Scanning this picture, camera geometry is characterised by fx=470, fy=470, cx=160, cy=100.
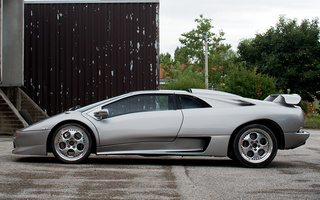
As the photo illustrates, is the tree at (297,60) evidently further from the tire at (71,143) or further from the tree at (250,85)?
the tire at (71,143)

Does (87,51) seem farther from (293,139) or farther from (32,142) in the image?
(293,139)

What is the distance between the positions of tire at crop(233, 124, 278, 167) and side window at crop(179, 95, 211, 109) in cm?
74

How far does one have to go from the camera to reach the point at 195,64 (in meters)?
59.3

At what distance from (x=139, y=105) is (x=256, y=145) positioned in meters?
1.92

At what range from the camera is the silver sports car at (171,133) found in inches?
285

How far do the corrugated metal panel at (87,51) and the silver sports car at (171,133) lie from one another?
10.1 meters

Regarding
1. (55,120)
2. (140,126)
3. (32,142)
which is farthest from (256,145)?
(32,142)

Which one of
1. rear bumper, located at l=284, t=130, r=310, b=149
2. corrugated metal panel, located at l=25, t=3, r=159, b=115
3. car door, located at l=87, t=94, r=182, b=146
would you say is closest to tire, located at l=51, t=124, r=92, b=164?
car door, located at l=87, t=94, r=182, b=146

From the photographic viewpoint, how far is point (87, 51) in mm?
17797

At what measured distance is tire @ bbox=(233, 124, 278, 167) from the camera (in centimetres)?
720

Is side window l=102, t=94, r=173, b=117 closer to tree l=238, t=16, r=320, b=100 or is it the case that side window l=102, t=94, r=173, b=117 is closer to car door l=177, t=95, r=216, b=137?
car door l=177, t=95, r=216, b=137

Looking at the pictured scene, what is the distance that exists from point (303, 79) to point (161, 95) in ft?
112

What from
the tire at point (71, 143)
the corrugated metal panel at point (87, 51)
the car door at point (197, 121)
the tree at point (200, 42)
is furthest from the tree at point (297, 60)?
the tire at point (71, 143)

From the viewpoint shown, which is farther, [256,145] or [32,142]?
[32,142]
